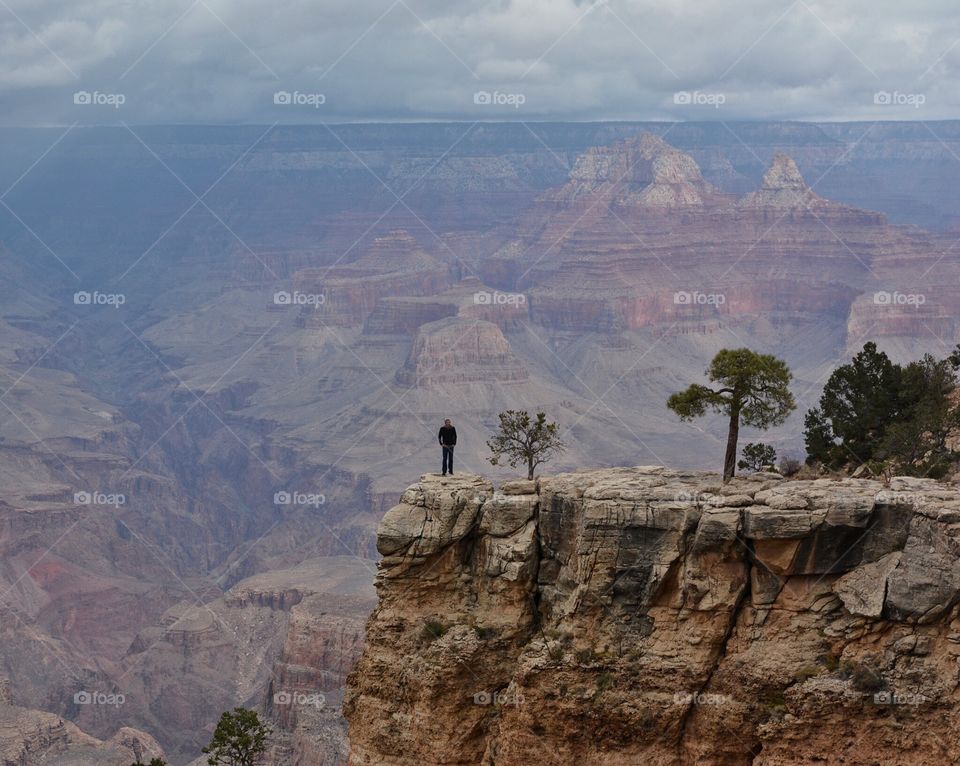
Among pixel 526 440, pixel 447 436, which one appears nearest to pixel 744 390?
pixel 526 440

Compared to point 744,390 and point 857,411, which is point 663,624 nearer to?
point 744,390

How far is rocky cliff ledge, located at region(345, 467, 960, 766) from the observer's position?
2706 centimetres

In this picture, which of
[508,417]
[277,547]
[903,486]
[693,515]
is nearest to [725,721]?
[693,515]

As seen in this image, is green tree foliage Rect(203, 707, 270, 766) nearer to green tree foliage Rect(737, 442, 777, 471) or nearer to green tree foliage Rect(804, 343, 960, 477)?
green tree foliage Rect(737, 442, 777, 471)

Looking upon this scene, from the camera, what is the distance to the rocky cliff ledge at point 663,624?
2706 centimetres

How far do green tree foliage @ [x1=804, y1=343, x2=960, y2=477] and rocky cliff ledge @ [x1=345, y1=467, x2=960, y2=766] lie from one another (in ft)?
28.4

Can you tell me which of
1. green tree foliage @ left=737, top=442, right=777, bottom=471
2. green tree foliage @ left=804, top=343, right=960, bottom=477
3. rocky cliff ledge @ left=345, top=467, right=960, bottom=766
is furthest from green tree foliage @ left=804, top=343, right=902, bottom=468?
rocky cliff ledge @ left=345, top=467, right=960, bottom=766

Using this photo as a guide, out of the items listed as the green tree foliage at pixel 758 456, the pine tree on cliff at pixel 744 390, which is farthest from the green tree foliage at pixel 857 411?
the pine tree on cliff at pixel 744 390

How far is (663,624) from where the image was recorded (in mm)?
28469

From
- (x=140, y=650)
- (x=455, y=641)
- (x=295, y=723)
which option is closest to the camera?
(x=455, y=641)

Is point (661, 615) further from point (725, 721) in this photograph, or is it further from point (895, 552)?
point (895, 552)

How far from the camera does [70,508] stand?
576 ft

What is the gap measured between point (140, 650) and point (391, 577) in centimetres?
11175

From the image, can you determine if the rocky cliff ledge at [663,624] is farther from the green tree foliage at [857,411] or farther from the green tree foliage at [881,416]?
the green tree foliage at [857,411]
